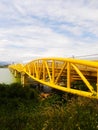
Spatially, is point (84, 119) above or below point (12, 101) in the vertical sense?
above

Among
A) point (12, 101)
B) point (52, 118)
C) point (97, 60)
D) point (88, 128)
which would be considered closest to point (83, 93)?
point (97, 60)

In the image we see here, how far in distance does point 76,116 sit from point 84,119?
1.36 feet

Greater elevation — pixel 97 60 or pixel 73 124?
pixel 97 60

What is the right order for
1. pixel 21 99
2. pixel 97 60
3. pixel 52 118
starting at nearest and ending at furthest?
pixel 52 118 < pixel 97 60 < pixel 21 99

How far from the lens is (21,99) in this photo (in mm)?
23188

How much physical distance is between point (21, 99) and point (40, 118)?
42.1ft

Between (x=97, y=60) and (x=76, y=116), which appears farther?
(x=97, y=60)

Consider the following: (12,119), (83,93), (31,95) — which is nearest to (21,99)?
(31,95)

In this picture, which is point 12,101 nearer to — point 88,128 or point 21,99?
point 21,99

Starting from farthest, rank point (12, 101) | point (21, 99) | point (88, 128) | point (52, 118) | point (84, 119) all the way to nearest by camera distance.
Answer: point (21, 99) < point (12, 101) < point (52, 118) < point (84, 119) < point (88, 128)

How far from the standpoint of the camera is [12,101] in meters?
21.5

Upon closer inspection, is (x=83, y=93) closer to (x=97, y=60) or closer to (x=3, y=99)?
(x=97, y=60)

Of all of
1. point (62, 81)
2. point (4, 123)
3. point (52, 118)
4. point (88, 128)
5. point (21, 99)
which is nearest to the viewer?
point (88, 128)

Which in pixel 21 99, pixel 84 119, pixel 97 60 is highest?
pixel 97 60
